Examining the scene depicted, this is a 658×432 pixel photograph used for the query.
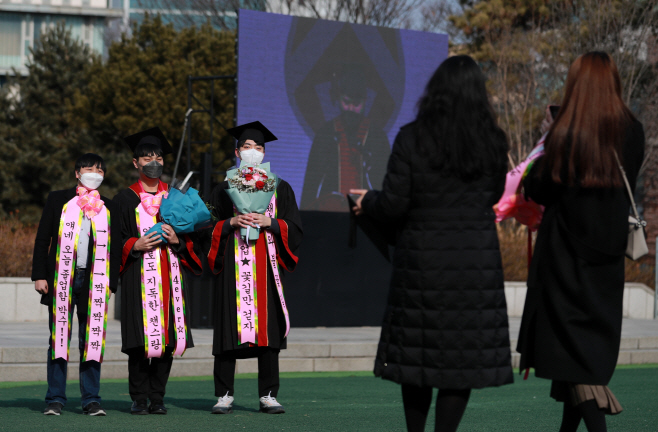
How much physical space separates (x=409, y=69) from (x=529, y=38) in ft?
A: 40.0

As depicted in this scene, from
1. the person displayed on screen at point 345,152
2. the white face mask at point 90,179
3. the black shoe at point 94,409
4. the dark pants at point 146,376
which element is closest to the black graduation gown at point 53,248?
the white face mask at point 90,179

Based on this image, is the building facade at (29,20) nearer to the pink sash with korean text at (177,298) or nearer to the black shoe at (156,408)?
the pink sash with korean text at (177,298)

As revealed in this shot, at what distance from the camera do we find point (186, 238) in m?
6.39

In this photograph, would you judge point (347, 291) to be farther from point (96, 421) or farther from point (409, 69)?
point (96, 421)

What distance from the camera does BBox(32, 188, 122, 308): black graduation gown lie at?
6.18 meters

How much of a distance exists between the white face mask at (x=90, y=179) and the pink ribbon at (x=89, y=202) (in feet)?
0.14

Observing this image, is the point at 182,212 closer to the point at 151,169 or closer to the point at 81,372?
the point at 151,169

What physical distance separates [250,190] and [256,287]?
0.67 m

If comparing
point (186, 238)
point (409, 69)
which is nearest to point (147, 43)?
point (409, 69)

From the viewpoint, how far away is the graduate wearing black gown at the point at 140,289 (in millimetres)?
6203

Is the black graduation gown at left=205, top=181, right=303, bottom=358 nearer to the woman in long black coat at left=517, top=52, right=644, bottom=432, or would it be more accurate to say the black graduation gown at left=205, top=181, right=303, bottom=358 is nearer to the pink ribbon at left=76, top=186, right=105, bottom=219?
the pink ribbon at left=76, top=186, right=105, bottom=219

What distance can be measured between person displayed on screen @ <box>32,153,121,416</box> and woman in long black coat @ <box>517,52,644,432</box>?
10.8 feet

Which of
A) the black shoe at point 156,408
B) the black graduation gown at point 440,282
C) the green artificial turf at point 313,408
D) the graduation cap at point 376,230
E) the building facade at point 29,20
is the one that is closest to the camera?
the black graduation gown at point 440,282

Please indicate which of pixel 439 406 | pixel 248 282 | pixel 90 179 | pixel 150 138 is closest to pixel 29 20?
pixel 150 138
